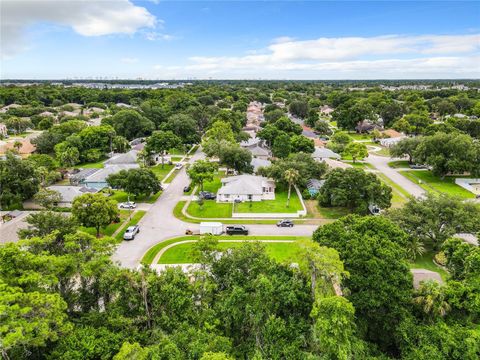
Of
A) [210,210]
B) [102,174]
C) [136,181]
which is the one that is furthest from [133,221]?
[102,174]

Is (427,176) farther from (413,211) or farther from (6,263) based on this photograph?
(6,263)

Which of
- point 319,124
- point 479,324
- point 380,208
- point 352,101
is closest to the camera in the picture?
point 479,324

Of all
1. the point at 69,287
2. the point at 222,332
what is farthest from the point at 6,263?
the point at 222,332

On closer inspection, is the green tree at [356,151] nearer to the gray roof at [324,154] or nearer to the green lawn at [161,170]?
the gray roof at [324,154]

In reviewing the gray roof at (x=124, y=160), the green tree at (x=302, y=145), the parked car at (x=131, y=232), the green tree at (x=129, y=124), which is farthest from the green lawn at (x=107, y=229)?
the green tree at (x=129, y=124)

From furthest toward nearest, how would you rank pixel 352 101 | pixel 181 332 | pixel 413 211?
pixel 352 101, pixel 413 211, pixel 181 332

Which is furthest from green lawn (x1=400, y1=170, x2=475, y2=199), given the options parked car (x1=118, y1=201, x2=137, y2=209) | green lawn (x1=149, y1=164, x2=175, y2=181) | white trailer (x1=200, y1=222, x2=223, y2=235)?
parked car (x1=118, y1=201, x2=137, y2=209)

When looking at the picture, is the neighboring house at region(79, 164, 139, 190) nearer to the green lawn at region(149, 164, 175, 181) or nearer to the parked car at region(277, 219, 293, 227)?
the green lawn at region(149, 164, 175, 181)
